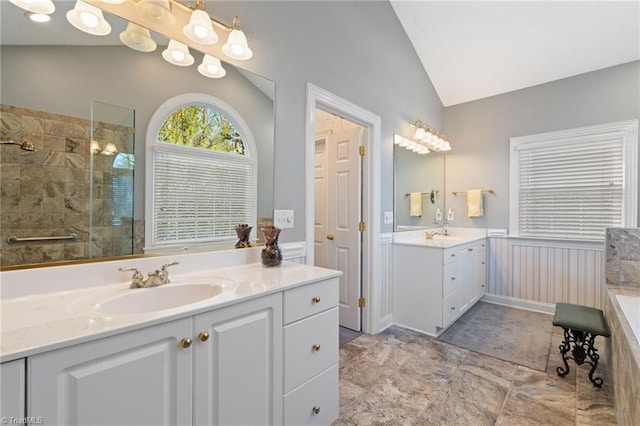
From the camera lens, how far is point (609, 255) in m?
2.24

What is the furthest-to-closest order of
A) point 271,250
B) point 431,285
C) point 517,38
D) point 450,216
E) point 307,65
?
1. point 450,216
2. point 517,38
3. point 431,285
4. point 307,65
5. point 271,250

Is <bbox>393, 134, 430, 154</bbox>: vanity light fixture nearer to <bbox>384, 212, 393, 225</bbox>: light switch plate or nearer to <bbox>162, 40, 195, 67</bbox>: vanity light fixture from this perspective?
<bbox>384, 212, 393, 225</bbox>: light switch plate

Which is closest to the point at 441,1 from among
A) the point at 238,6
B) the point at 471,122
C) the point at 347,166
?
the point at 471,122

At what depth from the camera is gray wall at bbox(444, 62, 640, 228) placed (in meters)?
3.04

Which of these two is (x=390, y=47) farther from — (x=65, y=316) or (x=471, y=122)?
(x=65, y=316)

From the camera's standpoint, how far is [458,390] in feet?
6.29

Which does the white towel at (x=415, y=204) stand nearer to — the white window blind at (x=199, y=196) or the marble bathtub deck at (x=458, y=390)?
the marble bathtub deck at (x=458, y=390)

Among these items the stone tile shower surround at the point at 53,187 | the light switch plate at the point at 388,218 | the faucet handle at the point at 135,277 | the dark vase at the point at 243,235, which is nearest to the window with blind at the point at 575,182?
the light switch plate at the point at 388,218

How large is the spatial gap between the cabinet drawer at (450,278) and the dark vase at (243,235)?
187 cm

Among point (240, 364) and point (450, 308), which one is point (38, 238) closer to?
point (240, 364)

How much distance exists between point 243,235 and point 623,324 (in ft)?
6.99

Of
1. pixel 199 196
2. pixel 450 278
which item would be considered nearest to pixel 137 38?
pixel 199 196

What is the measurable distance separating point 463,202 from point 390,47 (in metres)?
2.26

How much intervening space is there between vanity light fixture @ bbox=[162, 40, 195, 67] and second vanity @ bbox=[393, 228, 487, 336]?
2412 millimetres
